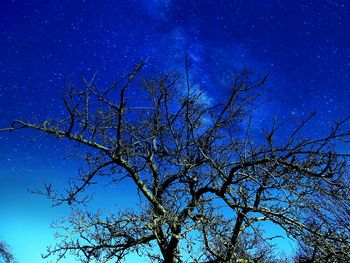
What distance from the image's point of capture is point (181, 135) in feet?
26.0

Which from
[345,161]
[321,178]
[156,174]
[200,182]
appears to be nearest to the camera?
[345,161]

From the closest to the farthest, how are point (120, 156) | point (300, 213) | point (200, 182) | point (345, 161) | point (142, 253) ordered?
point (345, 161), point (300, 213), point (142, 253), point (200, 182), point (120, 156)

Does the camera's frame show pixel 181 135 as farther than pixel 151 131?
No

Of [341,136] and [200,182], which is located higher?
[200,182]

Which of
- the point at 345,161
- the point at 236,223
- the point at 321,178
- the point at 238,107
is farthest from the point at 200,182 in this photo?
the point at 345,161

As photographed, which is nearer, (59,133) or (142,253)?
(142,253)

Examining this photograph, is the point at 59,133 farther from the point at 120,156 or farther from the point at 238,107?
the point at 238,107

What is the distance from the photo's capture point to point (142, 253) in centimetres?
→ 654

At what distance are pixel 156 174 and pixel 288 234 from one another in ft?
13.5

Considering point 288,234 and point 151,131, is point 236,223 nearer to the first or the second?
point 288,234

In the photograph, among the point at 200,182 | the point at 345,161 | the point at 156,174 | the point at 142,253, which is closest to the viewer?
the point at 345,161

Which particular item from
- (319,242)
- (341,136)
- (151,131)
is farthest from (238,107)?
(319,242)

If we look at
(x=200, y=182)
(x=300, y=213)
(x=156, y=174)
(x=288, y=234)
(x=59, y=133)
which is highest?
(x=59, y=133)

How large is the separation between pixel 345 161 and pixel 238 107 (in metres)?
3.21
